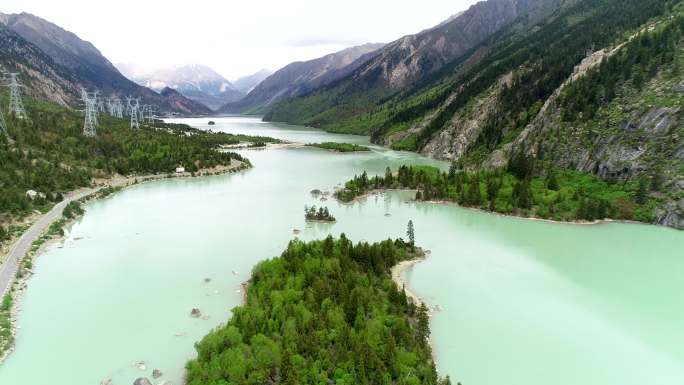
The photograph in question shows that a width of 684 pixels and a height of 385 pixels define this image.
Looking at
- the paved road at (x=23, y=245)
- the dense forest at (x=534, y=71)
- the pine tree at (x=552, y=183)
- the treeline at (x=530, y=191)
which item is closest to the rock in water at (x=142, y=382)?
the paved road at (x=23, y=245)

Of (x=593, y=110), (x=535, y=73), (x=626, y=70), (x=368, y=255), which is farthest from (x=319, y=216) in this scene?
(x=535, y=73)

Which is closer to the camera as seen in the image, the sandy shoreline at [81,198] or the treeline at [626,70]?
the sandy shoreline at [81,198]

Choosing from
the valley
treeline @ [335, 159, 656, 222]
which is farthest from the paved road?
treeline @ [335, 159, 656, 222]

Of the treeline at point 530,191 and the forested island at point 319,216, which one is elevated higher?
the treeline at point 530,191

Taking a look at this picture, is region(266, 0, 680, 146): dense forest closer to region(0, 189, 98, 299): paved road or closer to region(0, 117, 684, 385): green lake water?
region(0, 117, 684, 385): green lake water

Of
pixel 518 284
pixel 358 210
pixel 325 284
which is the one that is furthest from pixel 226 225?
pixel 518 284

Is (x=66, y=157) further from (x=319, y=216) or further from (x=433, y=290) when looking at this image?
(x=433, y=290)

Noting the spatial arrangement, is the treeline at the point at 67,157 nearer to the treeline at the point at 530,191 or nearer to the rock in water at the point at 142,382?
the rock in water at the point at 142,382
